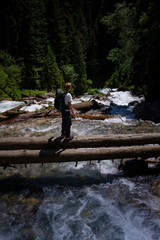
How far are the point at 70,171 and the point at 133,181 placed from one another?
2221 millimetres

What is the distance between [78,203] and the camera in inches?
171

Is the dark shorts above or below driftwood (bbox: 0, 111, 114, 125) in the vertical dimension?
above

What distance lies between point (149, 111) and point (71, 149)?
9173mm

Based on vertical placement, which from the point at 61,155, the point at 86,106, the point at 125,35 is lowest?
the point at 86,106

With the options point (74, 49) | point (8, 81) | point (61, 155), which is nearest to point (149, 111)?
point (61, 155)

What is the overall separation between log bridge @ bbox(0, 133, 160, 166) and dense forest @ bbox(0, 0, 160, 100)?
344 inches

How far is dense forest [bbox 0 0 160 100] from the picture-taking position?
12.9 meters

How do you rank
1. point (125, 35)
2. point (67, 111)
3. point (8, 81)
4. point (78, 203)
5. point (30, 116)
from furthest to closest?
point (8, 81) → point (125, 35) → point (30, 116) → point (67, 111) → point (78, 203)

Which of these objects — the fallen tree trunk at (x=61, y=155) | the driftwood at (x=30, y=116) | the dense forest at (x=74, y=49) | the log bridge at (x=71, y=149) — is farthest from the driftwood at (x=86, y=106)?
the fallen tree trunk at (x=61, y=155)

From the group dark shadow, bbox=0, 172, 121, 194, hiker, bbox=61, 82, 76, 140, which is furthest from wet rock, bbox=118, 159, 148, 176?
hiker, bbox=61, 82, 76, 140

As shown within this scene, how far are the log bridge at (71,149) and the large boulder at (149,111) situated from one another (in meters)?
6.65

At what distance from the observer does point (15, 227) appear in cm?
365

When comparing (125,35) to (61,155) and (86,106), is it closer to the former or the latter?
(86,106)

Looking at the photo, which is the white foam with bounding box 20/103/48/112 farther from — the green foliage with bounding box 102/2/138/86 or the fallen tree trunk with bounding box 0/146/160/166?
the fallen tree trunk with bounding box 0/146/160/166
